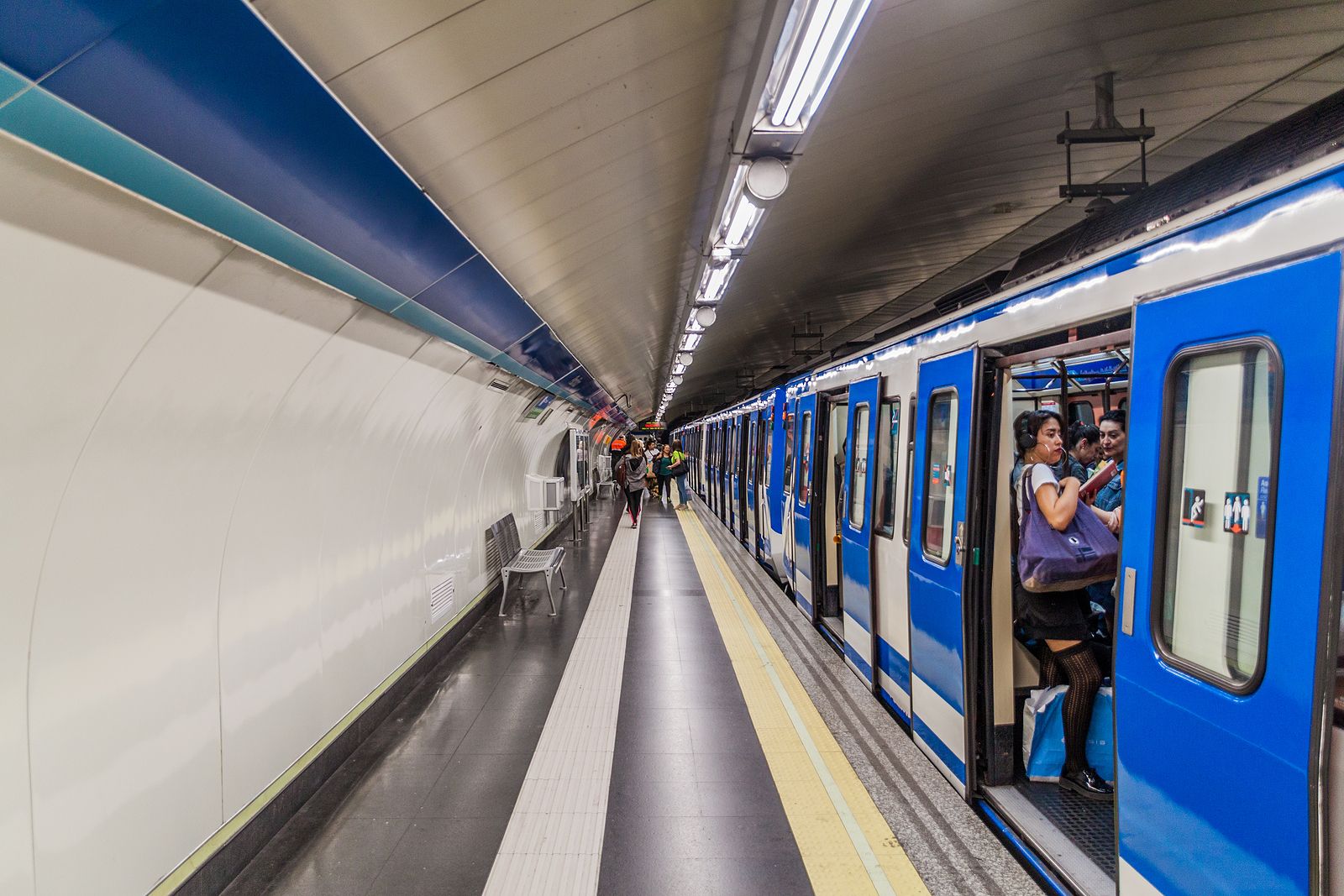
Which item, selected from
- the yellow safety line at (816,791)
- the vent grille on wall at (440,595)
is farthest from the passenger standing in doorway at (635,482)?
the yellow safety line at (816,791)

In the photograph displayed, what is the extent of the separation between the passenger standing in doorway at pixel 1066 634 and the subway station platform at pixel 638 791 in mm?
567

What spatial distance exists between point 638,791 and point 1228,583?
2809mm

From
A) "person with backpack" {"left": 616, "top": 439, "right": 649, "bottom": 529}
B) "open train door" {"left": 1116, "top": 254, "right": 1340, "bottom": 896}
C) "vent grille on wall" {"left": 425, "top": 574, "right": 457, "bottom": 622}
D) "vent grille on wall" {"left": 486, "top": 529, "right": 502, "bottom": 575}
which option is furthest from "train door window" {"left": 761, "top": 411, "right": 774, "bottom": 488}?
"open train door" {"left": 1116, "top": 254, "right": 1340, "bottom": 896}

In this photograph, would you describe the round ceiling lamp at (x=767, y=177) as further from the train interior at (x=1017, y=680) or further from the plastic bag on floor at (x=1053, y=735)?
the plastic bag on floor at (x=1053, y=735)

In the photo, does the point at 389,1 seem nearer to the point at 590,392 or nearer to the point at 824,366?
the point at 824,366

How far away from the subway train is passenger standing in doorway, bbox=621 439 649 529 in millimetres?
11765

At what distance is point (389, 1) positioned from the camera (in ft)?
6.75

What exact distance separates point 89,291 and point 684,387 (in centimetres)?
2281

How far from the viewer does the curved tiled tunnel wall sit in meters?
1.93

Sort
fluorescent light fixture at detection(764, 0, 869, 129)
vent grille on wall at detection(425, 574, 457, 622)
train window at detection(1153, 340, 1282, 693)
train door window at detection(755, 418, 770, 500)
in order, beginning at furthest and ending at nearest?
train door window at detection(755, 418, 770, 500)
vent grille on wall at detection(425, 574, 457, 622)
fluorescent light fixture at detection(764, 0, 869, 129)
train window at detection(1153, 340, 1282, 693)

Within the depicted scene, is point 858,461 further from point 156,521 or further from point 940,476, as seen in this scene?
point 156,521

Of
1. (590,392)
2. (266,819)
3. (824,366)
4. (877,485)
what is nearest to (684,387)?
(590,392)

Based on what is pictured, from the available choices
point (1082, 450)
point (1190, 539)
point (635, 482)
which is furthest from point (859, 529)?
point (635, 482)

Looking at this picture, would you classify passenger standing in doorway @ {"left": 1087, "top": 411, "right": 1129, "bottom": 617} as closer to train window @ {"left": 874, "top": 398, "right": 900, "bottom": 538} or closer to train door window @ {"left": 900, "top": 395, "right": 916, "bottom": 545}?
train door window @ {"left": 900, "top": 395, "right": 916, "bottom": 545}
